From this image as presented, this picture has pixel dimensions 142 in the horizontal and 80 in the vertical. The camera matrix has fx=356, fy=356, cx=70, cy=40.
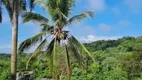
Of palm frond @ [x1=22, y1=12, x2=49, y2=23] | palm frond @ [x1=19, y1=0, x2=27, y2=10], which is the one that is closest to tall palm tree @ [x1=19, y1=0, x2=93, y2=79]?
palm frond @ [x1=22, y1=12, x2=49, y2=23]

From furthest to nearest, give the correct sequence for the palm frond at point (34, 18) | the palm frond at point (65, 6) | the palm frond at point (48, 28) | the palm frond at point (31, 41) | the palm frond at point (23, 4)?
the palm frond at point (65, 6) < the palm frond at point (34, 18) < the palm frond at point (48, 28) < the palm frond at point (31, 41) < the palm frond at point (23, 4)

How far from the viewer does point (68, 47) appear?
69.8 ft

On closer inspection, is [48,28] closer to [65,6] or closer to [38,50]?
[38,50]

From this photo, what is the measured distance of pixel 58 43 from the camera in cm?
2120

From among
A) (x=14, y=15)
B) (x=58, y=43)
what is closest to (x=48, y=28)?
(x=58, y=43)

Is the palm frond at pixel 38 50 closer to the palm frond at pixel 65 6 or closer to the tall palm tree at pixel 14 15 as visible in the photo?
the palm frond at pixel 65 6

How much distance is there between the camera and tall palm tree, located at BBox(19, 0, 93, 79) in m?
20.9

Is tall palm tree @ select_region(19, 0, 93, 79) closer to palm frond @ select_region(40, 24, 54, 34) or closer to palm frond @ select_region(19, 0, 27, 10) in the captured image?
palm frond @ select_region(40, 24, 54, 34)

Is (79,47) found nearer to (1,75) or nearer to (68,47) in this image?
(68,47)

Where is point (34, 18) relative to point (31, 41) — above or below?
above

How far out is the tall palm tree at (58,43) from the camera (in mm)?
20875

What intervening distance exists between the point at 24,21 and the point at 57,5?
2.27 meters

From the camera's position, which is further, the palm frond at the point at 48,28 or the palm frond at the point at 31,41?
the palm frond at the point at 48,28

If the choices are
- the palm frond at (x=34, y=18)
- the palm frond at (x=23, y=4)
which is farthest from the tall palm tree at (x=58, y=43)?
the palm frond at (x=23, y=4)
